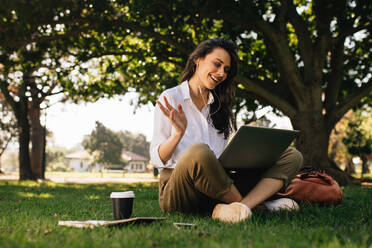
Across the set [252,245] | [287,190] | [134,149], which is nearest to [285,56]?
[287,190]

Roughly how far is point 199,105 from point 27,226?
1985 millimetres

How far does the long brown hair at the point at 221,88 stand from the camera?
3662 millimetres

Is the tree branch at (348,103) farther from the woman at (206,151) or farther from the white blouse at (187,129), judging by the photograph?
the white blouse at (187,129)

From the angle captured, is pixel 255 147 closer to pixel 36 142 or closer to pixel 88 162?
pixel 36 142

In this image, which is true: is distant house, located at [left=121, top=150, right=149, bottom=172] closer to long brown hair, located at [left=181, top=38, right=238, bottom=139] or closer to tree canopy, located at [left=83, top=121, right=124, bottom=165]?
tree canopy, located at [left=83, top=121, right=124, bottom=165]

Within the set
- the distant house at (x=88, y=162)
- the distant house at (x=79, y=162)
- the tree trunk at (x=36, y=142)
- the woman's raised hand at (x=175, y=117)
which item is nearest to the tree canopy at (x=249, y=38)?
the woman's raised hand at (x=175, y=117)

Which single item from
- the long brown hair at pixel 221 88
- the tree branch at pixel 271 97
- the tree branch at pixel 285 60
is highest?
the tree branch at pixel 285 60

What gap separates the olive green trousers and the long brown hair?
0.56 meters

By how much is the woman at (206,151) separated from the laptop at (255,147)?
0.14m

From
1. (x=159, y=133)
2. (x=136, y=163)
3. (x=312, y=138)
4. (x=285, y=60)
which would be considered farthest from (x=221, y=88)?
(x=136, y=163)

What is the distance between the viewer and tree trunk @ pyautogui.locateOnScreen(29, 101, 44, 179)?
61.3 ft

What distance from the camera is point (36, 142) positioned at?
19.1 meters

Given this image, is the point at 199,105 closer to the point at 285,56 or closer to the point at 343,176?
the point at 285,56

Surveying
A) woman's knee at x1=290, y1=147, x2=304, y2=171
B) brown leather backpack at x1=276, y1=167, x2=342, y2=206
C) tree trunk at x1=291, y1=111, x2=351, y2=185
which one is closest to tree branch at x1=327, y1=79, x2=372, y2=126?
tree trunk at x1=291, y1=111, x2=351, y2=185
